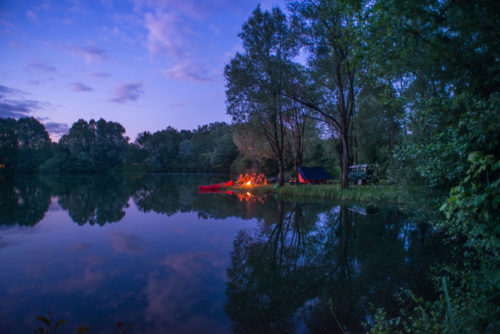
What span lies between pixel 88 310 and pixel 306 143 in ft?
94.3

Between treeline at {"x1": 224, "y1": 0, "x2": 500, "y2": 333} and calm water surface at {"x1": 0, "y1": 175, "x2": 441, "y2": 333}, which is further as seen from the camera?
calm water surface at {"x1": 0, "y1": 175, "x2": 441, "y2": 333}

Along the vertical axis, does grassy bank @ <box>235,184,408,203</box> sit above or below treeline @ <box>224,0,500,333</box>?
below

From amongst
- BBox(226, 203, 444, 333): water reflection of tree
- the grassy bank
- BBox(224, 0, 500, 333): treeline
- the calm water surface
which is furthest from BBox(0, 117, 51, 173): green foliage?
BBox(226, 203, 444, 333): water reflection of tree

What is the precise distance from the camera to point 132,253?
25.7 feet

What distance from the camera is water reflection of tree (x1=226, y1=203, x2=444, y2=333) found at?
171 inches

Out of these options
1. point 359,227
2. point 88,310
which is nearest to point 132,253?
point 88,310

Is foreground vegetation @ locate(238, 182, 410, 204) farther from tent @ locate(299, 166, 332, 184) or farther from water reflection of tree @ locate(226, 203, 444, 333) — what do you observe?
A: water reflection of tree @ locate(226, 203, 444, 333)

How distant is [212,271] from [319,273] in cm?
263

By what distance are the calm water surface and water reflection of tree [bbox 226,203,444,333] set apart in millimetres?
28

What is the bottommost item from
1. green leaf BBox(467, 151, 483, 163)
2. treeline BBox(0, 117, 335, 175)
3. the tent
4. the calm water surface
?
the calm water surface

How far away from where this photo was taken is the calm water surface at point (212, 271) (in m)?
4.39

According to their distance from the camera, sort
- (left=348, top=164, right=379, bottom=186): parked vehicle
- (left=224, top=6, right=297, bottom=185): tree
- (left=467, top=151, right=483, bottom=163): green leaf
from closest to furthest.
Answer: (left=467, top=151, right=483, bottom=163): green leaf, (left=224, top=6, right=297, bottom=185): tree, (left=348, top=164, right=379, bottom=186): parked vehicle

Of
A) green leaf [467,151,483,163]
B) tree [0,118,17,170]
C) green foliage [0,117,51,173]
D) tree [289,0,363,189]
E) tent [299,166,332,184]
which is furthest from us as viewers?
green foliage [0,117,51,173]

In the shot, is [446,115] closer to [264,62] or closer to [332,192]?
[332,192]
